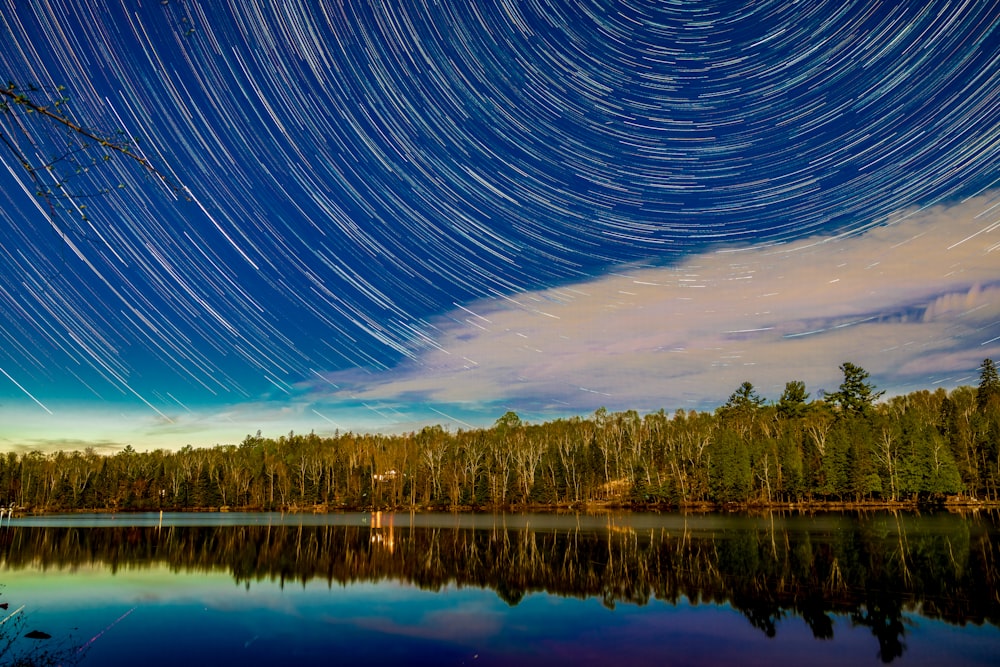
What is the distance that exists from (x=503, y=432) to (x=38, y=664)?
14657 cm

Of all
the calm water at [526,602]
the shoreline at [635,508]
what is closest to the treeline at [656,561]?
the calm water at [526,602]

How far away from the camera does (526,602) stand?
28594mm

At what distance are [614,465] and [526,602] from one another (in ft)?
327

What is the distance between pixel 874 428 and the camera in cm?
10650

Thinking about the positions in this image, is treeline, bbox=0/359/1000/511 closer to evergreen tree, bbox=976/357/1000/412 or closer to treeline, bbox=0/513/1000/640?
evergreen tree, bbox=976/357/1000/412

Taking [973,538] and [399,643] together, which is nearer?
[399,643]

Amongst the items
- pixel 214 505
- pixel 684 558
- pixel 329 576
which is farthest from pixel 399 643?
pixel 214 505

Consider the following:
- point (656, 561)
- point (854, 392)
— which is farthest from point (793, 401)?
point (656, 561)

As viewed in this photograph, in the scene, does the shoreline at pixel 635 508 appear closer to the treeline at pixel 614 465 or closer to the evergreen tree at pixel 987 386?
the treeline at pixel 614 465

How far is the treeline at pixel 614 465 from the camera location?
9819 cm

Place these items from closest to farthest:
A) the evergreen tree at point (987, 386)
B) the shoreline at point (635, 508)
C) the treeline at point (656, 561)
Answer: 1. the treeline at point (656, 561)
2. the shoreline at point (635, 508)
3. the evergreen tree at point (987, 386)

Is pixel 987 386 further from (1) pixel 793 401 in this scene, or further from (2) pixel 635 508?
(2) pixel 635 508

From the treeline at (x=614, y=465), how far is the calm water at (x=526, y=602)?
5122 cm

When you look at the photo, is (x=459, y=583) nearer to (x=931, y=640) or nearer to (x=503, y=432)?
(x=931, y=640)
